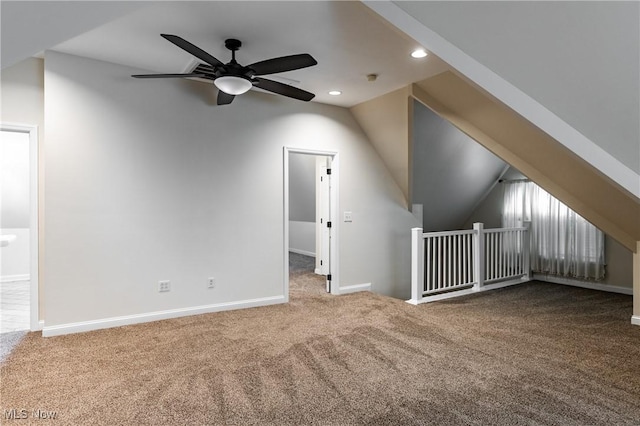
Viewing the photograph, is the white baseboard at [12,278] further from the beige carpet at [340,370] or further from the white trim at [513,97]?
the white trim at [513,97]

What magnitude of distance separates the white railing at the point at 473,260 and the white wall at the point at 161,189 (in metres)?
1.01

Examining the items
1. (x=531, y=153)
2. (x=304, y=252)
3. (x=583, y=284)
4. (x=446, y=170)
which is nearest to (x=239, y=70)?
(x=531, y=153)

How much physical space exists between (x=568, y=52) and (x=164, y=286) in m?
3.83

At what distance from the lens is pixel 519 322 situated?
150 inches

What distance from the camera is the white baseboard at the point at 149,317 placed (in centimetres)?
339

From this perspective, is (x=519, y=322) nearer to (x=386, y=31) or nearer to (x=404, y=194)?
(x=404, y=194)

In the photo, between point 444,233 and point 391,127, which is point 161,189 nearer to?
point 391,127

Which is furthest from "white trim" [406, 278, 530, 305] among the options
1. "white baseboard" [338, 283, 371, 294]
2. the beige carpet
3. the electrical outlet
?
the electrical outlet

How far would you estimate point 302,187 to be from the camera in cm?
812

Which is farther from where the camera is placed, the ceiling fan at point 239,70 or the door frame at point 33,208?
the door frame at point 33,208

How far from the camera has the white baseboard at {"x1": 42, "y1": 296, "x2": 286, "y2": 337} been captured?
3.39m

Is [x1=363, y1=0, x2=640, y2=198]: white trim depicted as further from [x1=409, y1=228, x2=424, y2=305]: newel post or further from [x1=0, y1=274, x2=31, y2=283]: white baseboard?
[x1=0, y1=274, x2=31, y2=283]: white baseboard

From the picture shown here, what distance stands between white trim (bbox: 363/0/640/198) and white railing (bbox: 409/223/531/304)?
2.75 metres

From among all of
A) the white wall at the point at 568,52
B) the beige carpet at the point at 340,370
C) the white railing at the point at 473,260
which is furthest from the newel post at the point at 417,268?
the white wall at the point at 568,52
